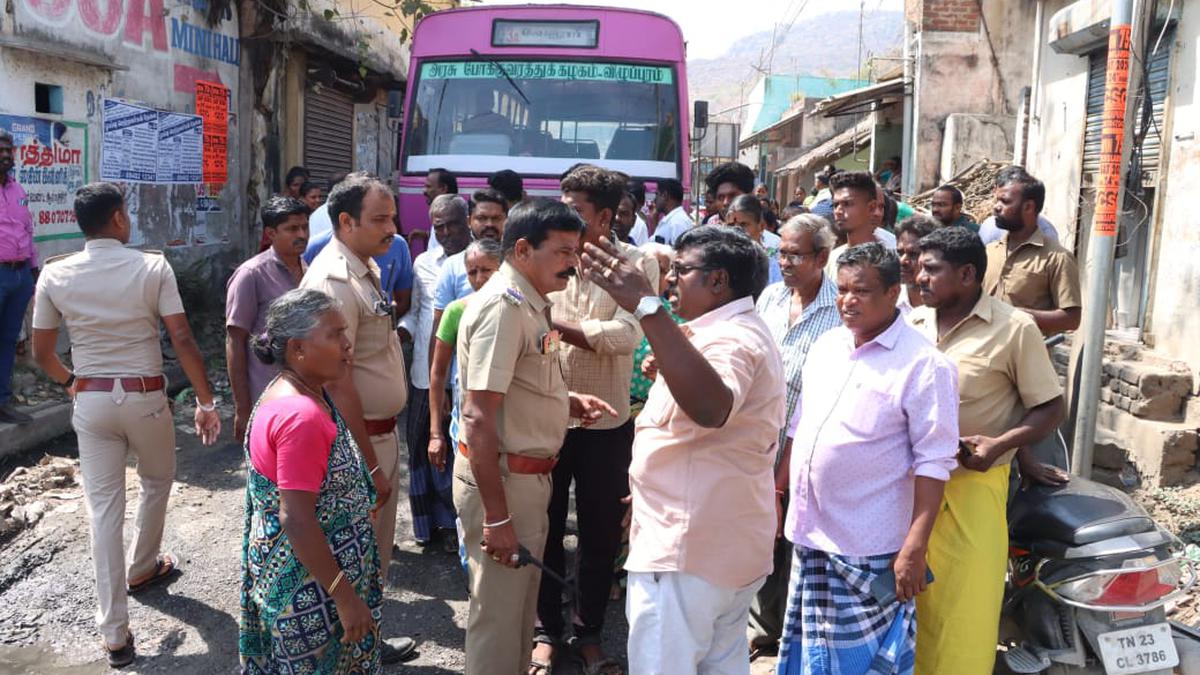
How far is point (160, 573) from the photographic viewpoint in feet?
13.9

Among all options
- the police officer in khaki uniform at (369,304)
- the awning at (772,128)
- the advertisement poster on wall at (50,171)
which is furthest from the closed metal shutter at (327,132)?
the awning at (772,128)

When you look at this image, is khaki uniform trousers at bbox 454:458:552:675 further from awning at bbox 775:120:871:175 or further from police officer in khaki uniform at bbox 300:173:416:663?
awning at bbox 775:120:871:175

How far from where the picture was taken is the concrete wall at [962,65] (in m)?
12.5

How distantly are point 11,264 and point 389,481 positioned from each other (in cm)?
436

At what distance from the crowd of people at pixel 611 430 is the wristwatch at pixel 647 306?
0.5 inches

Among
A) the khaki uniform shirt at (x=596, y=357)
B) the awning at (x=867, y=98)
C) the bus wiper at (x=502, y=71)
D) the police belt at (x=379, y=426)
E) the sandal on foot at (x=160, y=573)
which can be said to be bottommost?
the sandal on foot at (x=160, y=573)

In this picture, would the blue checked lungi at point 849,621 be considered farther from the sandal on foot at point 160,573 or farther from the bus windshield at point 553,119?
the bus windshield at point 553,119

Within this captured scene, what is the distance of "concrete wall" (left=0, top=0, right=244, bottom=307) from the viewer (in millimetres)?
7059

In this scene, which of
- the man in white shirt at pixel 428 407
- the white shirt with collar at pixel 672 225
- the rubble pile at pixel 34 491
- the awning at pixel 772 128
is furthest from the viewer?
the awning at pixel 772 128

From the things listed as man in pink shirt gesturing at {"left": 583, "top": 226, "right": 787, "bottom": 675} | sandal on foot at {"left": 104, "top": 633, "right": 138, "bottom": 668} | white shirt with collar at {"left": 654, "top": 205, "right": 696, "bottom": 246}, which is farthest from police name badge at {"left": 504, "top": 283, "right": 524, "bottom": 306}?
white shirt with collar at {"left": 654, "top": 205, "right": 696, "bottom": 246}

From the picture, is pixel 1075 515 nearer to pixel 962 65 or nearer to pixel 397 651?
pixel 397 651

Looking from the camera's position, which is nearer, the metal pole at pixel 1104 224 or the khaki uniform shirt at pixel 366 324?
the khaki uniform shirt at pixel 366 324

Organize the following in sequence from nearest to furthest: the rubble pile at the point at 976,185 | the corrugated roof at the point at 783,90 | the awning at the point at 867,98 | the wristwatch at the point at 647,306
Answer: the wristwatch at the point at 647,306 < the rubble pile at the point at 976,185 < the awning at the point at 867,98 < the corrugated roof at the point at 783,90

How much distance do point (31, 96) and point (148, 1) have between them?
87.3 inches
